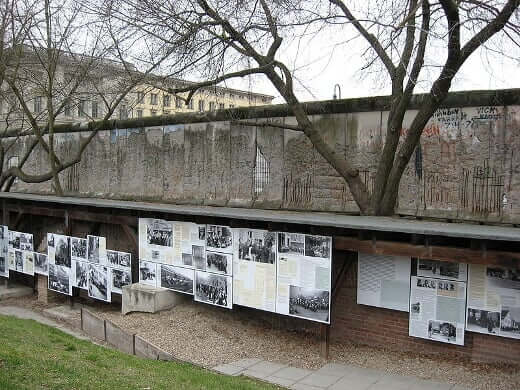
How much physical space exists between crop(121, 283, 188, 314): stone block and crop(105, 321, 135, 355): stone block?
0.93m

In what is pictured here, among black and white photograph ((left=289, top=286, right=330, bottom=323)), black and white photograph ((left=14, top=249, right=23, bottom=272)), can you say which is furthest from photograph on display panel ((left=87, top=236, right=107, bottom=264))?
black and white photograph ((left=289, top=286, right=330, bottom=323))

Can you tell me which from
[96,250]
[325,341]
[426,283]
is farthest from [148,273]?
[426,283]

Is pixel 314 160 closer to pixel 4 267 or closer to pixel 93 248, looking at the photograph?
pixel 93 248

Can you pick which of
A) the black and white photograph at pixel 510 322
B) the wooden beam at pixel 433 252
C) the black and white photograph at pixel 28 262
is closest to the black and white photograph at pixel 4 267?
the black and white photograph at pixel 28 262

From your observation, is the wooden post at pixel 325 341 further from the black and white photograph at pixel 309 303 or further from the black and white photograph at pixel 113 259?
the black and white photograph at pixel 113 259

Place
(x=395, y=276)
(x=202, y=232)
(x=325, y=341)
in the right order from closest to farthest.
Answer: (x=395, y=276), (x=325, y=341), (x=202, y=232)

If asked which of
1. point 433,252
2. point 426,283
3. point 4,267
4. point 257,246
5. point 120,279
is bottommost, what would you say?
point 4,267

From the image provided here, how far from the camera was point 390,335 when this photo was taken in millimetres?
9516

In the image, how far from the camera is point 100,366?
7613mm

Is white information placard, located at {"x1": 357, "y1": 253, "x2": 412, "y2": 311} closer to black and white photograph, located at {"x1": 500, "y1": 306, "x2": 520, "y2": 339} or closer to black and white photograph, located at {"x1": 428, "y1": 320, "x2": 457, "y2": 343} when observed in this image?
black and white photograph, located at {"x1": 428, "y1": 320, "x2": 457, "y2": 343}

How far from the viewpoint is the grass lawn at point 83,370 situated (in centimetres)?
634

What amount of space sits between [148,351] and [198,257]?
216 cm

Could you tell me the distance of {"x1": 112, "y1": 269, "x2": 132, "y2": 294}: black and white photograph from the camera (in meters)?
12.7

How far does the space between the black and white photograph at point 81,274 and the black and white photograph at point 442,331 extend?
28.4ft
